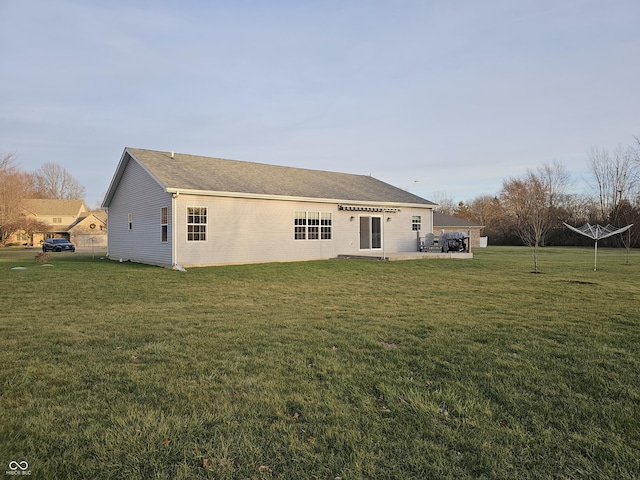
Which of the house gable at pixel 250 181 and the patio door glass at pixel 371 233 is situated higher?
the house gable at pixel 250 181

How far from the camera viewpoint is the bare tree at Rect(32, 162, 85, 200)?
199 feet

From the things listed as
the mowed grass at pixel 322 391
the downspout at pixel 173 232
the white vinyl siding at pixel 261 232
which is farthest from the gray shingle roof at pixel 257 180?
the mowed grass at pixel 322 391

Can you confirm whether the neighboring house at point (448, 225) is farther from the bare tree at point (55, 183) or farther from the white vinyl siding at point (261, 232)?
the bare tree at point (55, 183)

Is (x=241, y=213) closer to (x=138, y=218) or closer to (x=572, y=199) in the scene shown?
(x=138, y=218)

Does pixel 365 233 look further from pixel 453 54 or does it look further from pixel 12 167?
pixel 12 167

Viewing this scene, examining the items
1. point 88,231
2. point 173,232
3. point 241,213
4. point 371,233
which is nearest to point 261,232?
point 241,213

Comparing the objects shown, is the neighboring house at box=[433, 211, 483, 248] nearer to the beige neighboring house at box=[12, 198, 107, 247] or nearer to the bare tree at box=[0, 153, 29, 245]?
the beige neighboring house at box=[12, 198, 107, 247]

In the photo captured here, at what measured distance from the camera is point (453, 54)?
1514cm

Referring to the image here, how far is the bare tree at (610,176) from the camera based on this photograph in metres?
38.9

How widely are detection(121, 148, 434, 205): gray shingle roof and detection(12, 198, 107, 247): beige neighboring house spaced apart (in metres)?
31.0

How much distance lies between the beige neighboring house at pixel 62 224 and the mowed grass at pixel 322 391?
4420 cm

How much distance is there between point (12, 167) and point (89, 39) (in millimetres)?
34343

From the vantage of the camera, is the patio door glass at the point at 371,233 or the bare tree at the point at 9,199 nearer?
the patio door glass at the point at 371,233

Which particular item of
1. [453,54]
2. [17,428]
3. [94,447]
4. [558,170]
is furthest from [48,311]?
[558,170]
